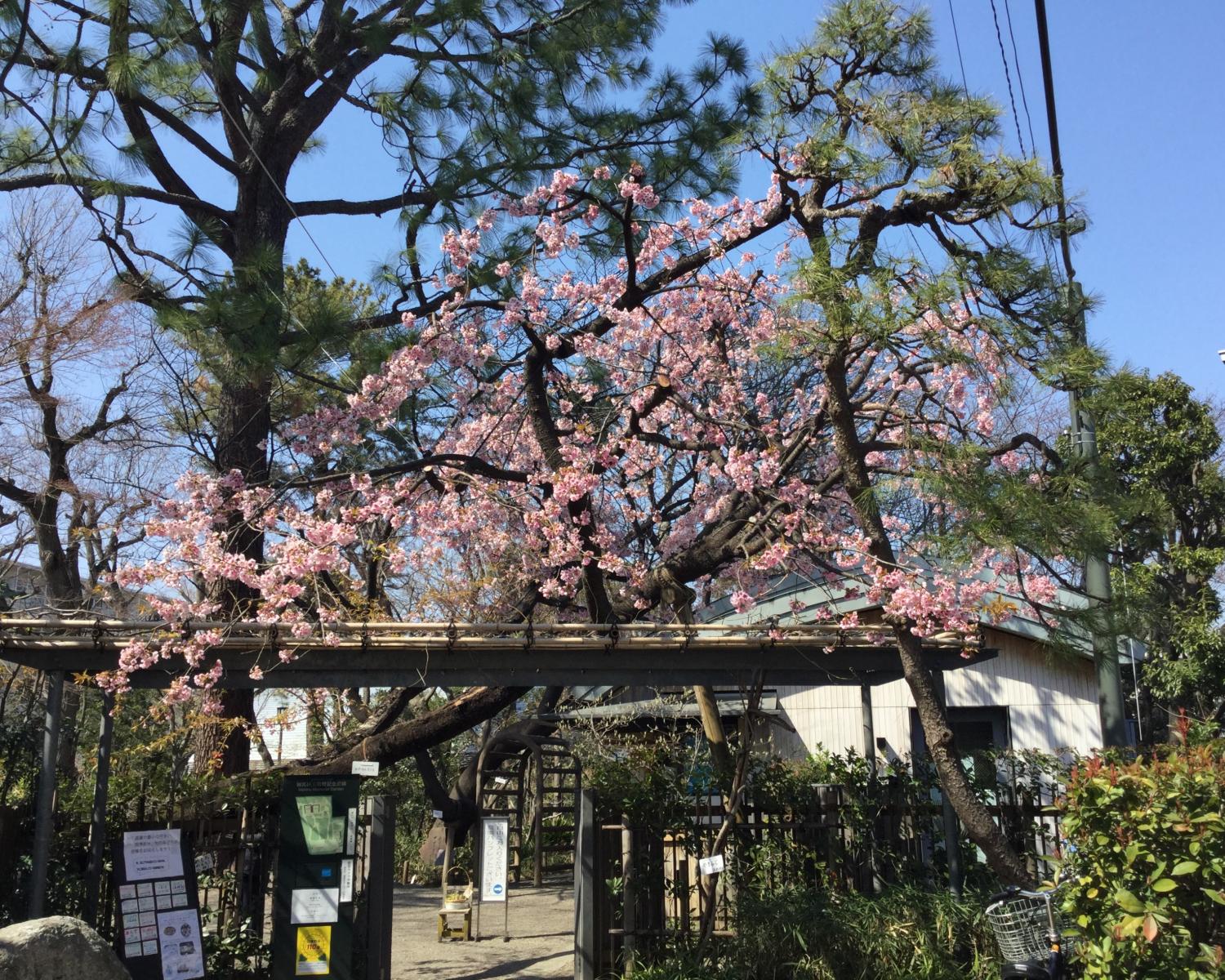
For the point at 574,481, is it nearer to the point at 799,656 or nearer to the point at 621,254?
the point at 799,656

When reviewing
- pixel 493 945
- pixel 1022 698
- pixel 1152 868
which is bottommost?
pixel 493 945

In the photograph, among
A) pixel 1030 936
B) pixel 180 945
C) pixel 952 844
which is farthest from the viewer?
pixel 952 844

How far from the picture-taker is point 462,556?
51.3ft

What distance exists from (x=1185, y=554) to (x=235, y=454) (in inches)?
576

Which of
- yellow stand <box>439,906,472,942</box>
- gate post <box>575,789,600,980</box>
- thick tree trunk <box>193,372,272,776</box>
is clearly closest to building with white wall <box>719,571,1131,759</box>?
yellow stand <box>439,906,472,942</box>

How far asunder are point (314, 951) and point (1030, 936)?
15.0ft

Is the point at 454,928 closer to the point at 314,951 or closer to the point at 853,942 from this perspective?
the point at 314,951

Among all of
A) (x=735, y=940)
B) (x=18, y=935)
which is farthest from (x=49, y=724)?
(x=735, y=940)

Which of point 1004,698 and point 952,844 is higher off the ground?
point 1004,698

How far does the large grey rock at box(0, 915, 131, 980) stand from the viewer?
522 cm

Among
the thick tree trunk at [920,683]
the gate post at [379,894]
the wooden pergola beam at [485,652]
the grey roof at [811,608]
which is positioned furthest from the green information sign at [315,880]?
the grey roof at [811,608]

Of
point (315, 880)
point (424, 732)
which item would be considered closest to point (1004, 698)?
point (424, 732)

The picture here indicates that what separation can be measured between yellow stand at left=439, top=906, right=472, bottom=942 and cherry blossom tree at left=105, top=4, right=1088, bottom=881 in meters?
1.84

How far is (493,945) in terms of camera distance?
10383mm
